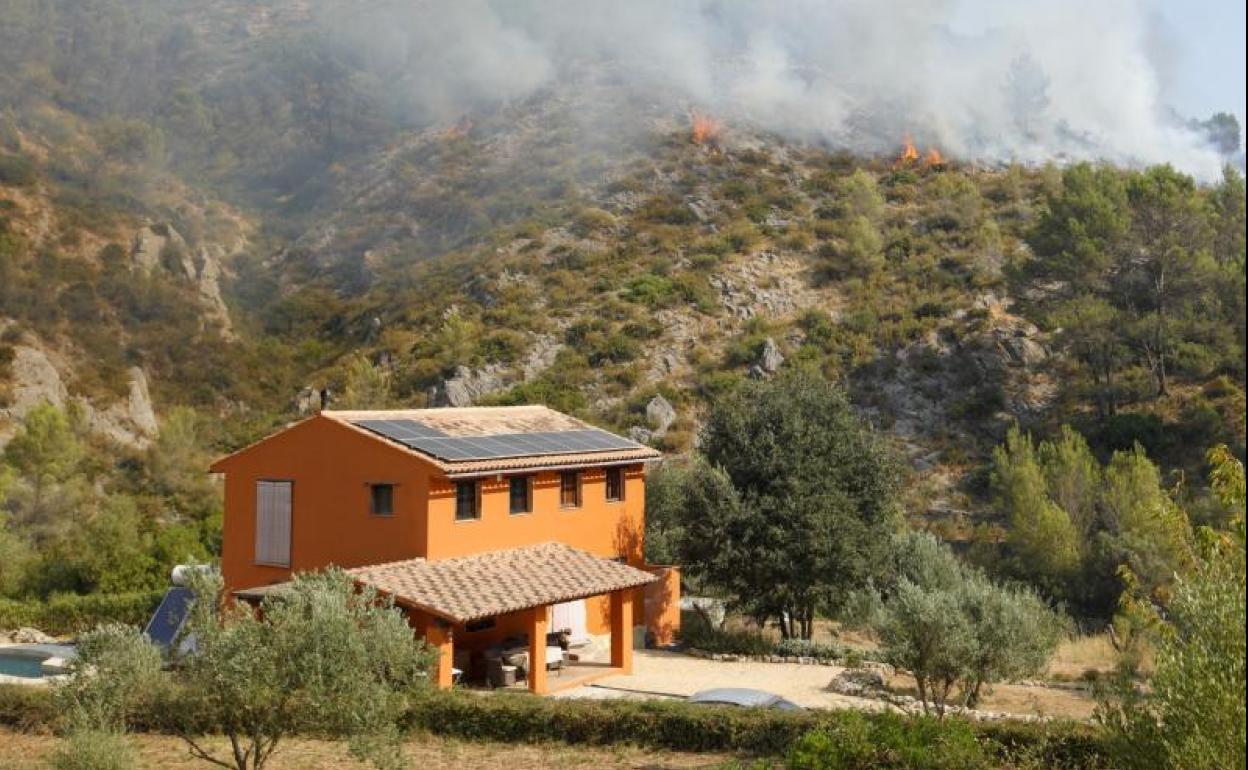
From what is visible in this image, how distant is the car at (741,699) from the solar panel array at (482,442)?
7.48m

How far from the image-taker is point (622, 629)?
78.4 ft

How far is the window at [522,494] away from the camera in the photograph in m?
25.9

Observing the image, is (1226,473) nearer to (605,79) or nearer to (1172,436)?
(1172,436)

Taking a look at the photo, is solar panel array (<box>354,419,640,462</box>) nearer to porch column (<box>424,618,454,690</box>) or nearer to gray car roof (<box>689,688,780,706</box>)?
porch column (<box>424,618,454,690</box>)

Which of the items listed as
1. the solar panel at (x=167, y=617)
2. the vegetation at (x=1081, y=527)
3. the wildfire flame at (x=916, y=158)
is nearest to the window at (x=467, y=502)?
the solar panel at (x=167, y=617)

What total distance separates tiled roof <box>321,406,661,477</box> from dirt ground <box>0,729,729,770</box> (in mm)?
6922

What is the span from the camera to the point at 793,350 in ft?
180

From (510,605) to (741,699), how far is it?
15.0 feet

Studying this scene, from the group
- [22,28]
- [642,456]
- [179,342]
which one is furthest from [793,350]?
[22,28]

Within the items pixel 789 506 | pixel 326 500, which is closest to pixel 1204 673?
pixel 789 506

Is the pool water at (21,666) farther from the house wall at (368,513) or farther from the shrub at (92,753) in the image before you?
the shrub at (92,753)

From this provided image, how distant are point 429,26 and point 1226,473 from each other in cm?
11408

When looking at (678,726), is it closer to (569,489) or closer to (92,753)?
(92,753)

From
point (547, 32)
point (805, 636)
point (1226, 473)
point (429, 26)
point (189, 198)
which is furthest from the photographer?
point (429, 26)
